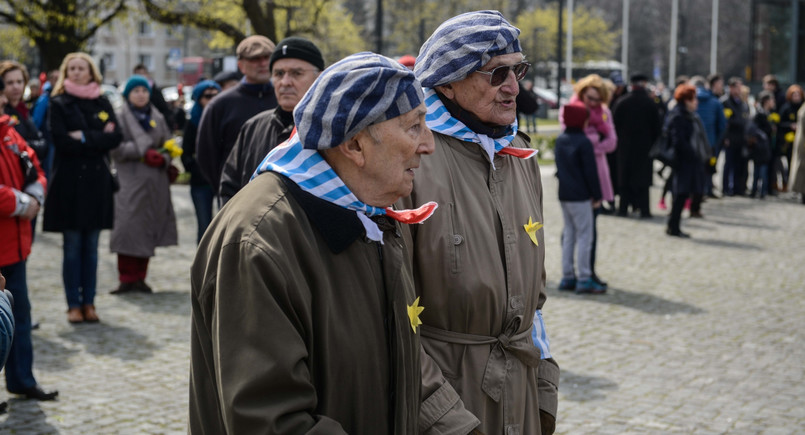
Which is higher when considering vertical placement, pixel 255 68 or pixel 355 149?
pixel 255 68

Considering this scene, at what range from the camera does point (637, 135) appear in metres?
15.0

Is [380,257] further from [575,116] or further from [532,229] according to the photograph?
[575,116]

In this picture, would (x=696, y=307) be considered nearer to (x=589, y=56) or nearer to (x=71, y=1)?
(x=71, y=1)

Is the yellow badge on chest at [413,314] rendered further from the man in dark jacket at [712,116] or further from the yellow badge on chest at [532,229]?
the man in dark jacket at [712,116]

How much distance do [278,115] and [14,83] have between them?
422 centimetres

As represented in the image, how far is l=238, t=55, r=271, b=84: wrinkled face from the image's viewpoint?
6.98 metres

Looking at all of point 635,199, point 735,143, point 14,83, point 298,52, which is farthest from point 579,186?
point 735,143

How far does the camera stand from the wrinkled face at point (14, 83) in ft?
28.1

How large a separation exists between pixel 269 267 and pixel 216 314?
0.56 ft

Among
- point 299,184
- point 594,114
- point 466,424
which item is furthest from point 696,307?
point 299,184

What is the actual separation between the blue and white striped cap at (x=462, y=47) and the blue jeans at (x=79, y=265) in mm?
5532

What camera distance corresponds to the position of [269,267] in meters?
2.19

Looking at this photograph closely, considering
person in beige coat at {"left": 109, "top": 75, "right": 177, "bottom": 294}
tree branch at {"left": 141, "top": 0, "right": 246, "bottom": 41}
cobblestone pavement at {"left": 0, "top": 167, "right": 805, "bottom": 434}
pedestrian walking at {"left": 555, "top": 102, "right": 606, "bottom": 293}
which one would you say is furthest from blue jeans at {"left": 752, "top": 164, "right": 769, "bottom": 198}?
person in beige coat at {"left": 109, "top": 75, "right": 177, "bottom": 294}

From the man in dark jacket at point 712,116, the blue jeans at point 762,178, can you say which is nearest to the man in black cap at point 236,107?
the man in dark jacket at point 712,116
